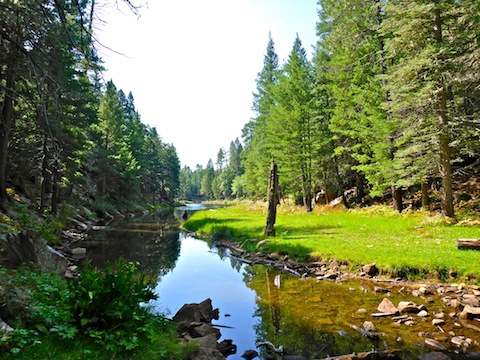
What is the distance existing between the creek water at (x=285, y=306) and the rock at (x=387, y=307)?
30cm

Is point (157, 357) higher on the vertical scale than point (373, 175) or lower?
lower

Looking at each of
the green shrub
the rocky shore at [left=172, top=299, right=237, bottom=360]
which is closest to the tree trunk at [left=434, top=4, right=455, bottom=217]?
the rocky shore at [left=172, top=299, right=237, bottom=360]

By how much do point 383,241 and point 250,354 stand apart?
958 cm

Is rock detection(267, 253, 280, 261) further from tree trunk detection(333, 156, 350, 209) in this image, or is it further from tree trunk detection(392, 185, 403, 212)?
tree trunk detection(333, 156, 350, 209)

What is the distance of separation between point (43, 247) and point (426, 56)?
63.1 ft

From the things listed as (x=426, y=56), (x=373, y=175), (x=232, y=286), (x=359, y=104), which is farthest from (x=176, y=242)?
(x=426, y=56)

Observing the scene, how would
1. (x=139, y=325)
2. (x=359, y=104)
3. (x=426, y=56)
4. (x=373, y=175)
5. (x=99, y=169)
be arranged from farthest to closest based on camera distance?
(x=99, y=169)
(x=359, y=104)
(x=373, y=175)
(x=426, y=56)
(x=139, y=325)

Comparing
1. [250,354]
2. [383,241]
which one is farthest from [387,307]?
[383,241]

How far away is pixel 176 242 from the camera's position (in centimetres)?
2336

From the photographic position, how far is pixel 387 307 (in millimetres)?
8156

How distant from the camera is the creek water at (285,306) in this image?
22.1 feet

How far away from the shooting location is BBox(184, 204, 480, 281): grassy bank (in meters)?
10.3

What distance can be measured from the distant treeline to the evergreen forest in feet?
52.8

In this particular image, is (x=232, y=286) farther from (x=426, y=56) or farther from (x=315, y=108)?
(x=315, y=108)
